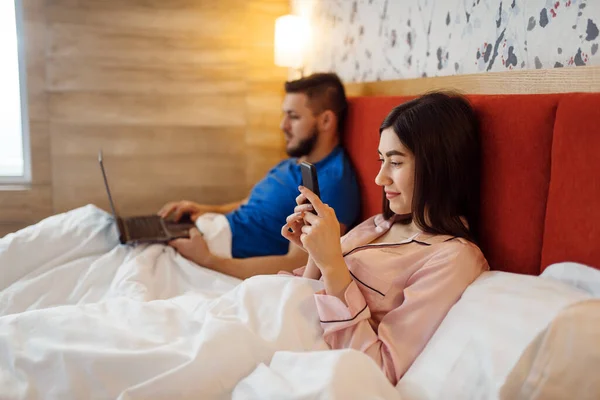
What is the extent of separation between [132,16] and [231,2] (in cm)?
48

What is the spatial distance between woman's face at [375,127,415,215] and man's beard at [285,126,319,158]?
32.0 inches

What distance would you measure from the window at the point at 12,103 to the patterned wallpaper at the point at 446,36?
1345 mm

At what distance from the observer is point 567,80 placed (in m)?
1.16

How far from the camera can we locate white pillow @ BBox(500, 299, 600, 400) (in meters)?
0.81

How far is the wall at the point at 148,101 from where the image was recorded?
8.62 ft

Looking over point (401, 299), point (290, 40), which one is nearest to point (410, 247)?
point (401, 299)

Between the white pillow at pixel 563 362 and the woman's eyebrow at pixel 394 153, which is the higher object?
the woman's eyebrow at pixel 394 153

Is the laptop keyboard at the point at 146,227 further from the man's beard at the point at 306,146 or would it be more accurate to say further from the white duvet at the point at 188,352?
the white duvet at the point at 188,352

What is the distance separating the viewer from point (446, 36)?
1.66 meters

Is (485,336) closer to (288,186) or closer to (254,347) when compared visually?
(254,347)

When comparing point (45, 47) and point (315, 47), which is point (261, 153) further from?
point (45, 47)

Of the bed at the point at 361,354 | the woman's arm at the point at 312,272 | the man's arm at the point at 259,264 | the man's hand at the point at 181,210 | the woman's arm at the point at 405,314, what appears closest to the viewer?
the bed at the point at 361,354

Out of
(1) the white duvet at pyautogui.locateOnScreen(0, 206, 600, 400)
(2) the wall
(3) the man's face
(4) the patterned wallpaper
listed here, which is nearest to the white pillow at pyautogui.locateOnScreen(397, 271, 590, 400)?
(1) the white duvet at pyautogui.locateOnScreen(0, 206, 600, 400)

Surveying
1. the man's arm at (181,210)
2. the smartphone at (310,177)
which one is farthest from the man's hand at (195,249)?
the smartphone at (310,177)
